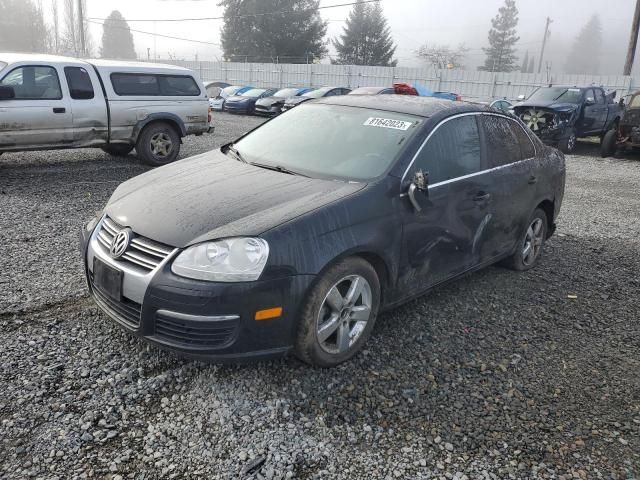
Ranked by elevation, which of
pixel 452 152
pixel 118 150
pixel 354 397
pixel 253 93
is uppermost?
pixel 452 152

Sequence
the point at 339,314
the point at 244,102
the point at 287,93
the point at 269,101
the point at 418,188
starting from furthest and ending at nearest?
Result: the point at 287,93
the point at 244,102
the point at 269,101
the point at 418,188
the point at 339,314

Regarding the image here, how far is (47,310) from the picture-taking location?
3.88 metres

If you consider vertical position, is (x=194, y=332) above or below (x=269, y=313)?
below

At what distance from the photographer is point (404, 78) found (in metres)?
30.5

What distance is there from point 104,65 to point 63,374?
759 cm

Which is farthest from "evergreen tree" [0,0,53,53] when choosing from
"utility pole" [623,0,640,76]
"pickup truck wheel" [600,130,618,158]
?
"pickup truck wheel" [600,130,618,158]

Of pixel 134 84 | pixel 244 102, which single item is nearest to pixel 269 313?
pixel 134 84

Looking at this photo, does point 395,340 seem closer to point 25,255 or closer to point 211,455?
point 211,455

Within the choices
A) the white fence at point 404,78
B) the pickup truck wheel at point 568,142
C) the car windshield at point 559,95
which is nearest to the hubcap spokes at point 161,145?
the pickup truck wheel at point 568,142

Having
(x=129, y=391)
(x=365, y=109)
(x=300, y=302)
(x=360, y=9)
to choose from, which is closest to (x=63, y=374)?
(x=129, y=391)

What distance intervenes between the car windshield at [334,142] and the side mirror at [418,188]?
21 centimetres

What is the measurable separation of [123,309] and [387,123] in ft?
7.33

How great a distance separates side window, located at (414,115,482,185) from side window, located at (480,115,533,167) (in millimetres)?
164

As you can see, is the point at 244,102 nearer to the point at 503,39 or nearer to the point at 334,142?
the point at 334,142
